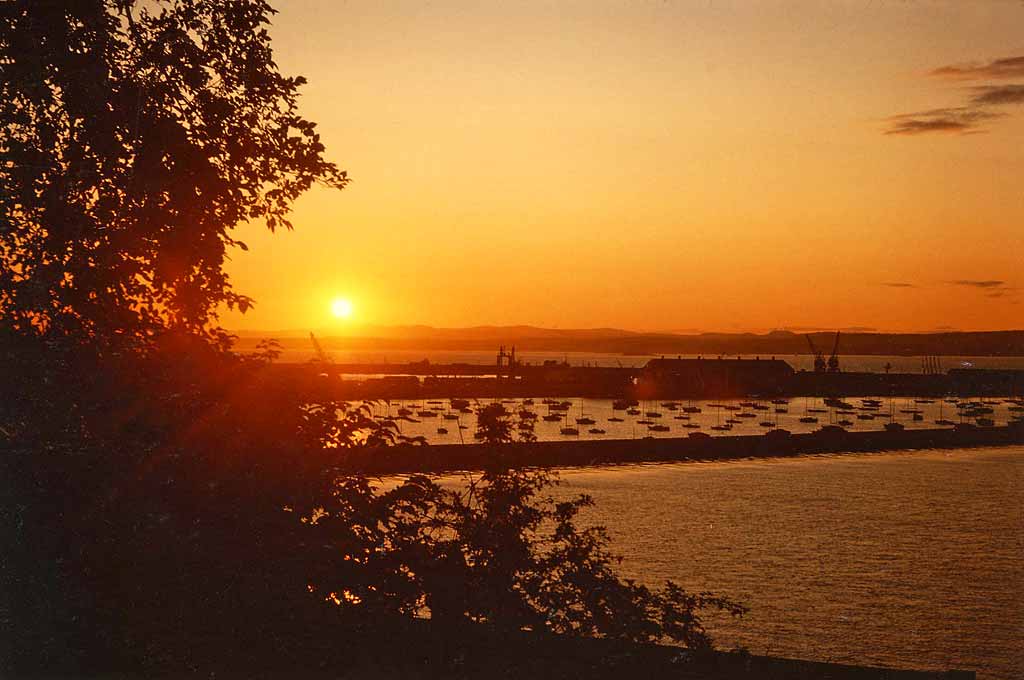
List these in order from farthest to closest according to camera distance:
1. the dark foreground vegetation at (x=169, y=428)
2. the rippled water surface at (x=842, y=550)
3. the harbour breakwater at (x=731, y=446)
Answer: the harbour breakwater at (x=731, y=446), the rippled water surface at (x=842, y=550), the dark foreground vegetation at (x=169, y=428)

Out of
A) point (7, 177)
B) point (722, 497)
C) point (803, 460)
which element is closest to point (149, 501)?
point (7, 177)

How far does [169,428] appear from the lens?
37.4 ft

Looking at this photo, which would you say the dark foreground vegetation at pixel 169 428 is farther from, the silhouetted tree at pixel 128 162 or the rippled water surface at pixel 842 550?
the rippled water surface at pixel 842 550

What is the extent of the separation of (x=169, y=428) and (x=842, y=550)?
56205 mm

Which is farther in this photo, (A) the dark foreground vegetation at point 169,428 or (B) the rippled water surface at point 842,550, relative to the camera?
(B) the rippled water surface at point 842,550

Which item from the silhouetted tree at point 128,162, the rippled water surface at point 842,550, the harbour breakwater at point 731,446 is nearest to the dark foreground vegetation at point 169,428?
the silhouetted tree at point 128,162

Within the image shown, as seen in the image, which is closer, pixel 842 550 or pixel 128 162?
pixel 128 162

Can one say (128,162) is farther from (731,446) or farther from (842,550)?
(731,446)

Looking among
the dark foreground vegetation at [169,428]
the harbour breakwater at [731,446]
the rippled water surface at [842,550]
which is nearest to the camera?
the dark foreground vegetation at [169,428]

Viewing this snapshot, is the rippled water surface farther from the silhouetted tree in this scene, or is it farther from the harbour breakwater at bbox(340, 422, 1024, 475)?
the silhouetted tree

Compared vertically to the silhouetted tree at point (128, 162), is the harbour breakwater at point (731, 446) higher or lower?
lower

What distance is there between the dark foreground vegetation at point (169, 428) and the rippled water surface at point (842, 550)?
25.5 meters

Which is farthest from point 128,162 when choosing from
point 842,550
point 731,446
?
point 731,446

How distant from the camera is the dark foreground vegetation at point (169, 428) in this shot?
35.7ft
